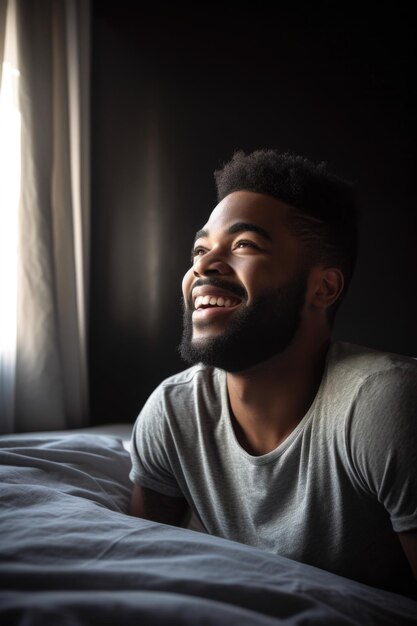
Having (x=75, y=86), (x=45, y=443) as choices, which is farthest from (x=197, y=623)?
(x=75, y=86)

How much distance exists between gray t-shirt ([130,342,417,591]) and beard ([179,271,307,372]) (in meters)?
0.10

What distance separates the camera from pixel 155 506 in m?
1.12

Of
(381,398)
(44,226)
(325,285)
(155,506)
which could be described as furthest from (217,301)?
(44,226)

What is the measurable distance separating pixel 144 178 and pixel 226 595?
69.8 inches

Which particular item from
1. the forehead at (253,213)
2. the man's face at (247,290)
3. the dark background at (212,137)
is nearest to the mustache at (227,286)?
the man's face at (247,290)

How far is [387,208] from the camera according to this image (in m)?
1.64

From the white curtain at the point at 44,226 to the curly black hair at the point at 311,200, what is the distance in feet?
3.30

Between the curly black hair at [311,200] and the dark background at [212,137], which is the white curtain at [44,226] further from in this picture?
the curly black hair at [311,200]

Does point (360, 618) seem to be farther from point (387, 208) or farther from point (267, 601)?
point (387, 208)

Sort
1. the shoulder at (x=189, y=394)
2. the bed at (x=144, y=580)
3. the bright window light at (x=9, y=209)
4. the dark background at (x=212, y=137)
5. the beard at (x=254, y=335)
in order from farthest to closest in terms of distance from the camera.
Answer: the bright window light at (x=9, y=209), the dark background at (x=212, y=137), the shoulder at (x=189, y=394), the beard at (x=254, y=335), the bed at (x=144, y=580)

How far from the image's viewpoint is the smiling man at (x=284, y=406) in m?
0.80

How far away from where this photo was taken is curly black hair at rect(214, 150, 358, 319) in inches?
40.3

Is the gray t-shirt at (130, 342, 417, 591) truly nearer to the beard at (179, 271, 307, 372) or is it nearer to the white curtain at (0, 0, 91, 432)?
the beard at (179, 271, 307, 372)

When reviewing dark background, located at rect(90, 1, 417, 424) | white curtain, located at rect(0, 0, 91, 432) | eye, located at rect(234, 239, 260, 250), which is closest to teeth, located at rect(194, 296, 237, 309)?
eye, located at rect(234, 239, 260, 250)
